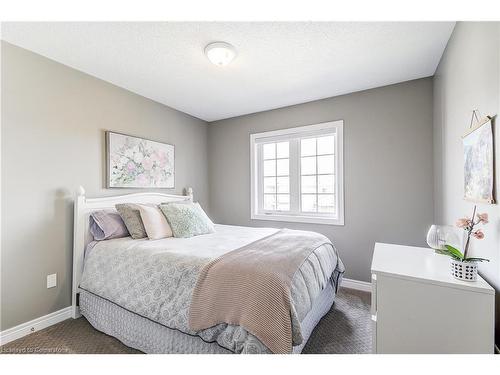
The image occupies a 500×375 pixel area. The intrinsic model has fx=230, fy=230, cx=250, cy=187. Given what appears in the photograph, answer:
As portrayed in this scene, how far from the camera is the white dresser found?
43.7 inches

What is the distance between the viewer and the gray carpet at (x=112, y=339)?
1.69 metres

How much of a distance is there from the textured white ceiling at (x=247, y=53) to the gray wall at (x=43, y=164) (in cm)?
21

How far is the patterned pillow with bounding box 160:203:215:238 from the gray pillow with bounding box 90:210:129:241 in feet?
1.36

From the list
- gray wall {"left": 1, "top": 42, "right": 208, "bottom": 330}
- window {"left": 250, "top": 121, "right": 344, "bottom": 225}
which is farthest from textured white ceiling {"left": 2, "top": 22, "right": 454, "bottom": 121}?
window {"left": 250, "top": 121, "right": 344, "bottom": 225}

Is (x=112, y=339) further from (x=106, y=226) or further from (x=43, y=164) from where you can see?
(x=43, y=164)

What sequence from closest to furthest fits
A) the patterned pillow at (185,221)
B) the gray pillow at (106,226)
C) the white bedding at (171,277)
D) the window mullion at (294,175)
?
the white bedding at (171,277) < the gray pillow at (106,226) < the patterned pillow at (185,221) < the window mullion at (294,175)

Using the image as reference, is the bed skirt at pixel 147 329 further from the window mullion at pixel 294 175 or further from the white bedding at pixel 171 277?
the window mullion at pixel 294 175

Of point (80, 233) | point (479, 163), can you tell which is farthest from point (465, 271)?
point (80, 233)

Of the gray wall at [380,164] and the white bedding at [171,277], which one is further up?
the gray wall at [380,164]

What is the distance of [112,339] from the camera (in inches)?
71.4

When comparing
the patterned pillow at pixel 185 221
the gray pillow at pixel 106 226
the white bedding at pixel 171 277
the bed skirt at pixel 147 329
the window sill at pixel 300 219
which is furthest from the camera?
the window sill at pixel 300 219

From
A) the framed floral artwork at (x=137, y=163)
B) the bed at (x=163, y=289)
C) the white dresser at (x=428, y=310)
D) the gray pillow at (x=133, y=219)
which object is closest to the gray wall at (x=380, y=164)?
the bed at (x=163, y=289)
